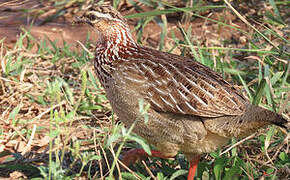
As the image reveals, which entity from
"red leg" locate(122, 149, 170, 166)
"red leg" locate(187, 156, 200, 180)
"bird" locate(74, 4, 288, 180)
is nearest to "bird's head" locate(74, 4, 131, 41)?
"bird" locate(74, 4, 288, 180)

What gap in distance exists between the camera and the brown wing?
3.82 m

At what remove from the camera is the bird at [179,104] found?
150 inches

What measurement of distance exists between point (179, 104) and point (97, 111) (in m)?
1.55

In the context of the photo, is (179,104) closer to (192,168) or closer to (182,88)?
(182,88)

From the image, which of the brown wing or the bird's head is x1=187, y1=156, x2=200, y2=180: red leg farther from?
the bird's head

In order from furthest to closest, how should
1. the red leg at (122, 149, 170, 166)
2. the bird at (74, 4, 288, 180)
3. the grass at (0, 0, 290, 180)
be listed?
the red leg at (122, 149, 170, 166)
the grass at (0, 0, 290, 180)
the bird at (74, 4, 288, 180)

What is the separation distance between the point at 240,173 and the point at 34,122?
2.11 metres

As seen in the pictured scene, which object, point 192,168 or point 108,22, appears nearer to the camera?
point 192,168

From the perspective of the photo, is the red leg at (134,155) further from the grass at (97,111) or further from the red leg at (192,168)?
the red leg at (192,168)

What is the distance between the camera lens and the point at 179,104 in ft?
12.7

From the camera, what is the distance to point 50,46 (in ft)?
21.8

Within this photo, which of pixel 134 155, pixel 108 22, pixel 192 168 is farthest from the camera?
pixel 108 22

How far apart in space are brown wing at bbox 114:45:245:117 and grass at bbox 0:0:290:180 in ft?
0.60

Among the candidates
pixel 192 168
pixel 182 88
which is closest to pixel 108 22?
pixel 182 88
